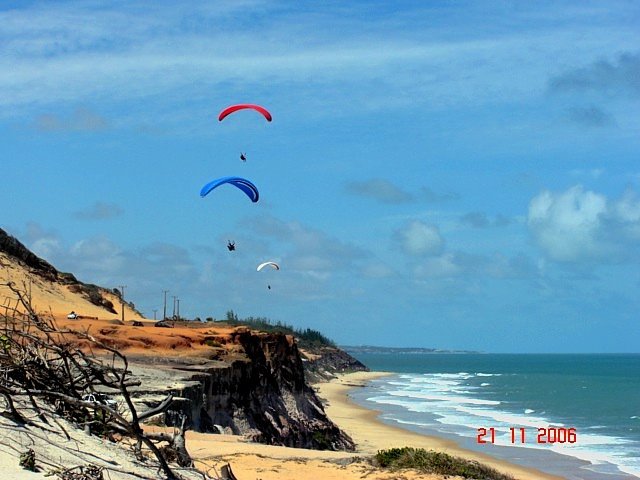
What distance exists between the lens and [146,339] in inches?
1329

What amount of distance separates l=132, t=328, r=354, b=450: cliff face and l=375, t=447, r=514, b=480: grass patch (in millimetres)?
5827

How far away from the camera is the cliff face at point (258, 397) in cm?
2748

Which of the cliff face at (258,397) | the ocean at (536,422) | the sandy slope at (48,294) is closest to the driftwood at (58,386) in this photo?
the cliff face at (258,397)

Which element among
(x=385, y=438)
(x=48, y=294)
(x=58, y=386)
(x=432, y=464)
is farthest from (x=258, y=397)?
(x=48, y=294)

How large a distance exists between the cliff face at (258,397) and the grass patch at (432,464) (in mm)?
5827

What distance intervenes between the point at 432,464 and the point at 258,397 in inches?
671

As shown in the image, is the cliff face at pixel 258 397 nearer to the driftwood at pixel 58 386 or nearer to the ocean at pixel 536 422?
the ocean at pixel 536 422

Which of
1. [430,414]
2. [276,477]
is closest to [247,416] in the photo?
[276,477]

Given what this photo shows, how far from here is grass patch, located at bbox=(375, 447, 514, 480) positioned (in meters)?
17.5

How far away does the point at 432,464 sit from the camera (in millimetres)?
17766

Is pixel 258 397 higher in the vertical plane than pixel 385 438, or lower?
higher

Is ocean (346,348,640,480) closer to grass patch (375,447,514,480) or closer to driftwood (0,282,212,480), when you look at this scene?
grass patch (375,447,514,480)
